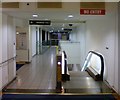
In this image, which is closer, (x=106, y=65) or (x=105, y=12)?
(x=105, y=12)

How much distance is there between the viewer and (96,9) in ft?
23.8

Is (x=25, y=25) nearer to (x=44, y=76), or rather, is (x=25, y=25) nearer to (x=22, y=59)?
(x=22, y=59)

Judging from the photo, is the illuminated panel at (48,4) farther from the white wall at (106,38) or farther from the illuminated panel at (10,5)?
the white wall at (106,38)

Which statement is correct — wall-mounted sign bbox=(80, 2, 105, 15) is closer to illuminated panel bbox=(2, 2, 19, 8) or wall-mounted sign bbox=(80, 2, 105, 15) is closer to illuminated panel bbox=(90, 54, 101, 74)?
illuminated panel bbox=(2, 2, 19, 8)

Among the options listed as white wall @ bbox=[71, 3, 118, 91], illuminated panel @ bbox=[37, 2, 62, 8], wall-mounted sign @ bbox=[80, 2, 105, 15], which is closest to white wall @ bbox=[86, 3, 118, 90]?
white wall @ bbox=[71, 3, 118, 91]

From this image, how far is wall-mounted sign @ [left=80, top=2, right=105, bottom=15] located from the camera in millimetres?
7203

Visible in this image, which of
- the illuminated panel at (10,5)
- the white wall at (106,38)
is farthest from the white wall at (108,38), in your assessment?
the illuminated panel at (10,5)

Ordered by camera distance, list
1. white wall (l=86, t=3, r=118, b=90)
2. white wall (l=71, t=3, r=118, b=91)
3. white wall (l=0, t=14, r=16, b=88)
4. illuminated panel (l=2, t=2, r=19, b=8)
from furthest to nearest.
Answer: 1. white wall (l=86, t=3, r=118, b=90)
2. white wall (l=0, t=14, r=16, b=88)
3. white wall (l=71, t=3, r=118, b=91)
4. illuminated panel (l=2, t=2, r=19, b=8)

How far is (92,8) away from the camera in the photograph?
7.23 metres

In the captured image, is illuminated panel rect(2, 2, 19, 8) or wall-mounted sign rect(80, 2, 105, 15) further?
wall-mounted sign rect(80, 2, 105, 15)

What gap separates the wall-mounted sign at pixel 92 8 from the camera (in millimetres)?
7203

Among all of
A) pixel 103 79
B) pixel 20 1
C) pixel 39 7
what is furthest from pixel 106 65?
pixel 20 1

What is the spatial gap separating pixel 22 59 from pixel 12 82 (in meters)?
5.98

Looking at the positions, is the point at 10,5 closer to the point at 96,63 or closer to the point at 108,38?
the point at 108,38
